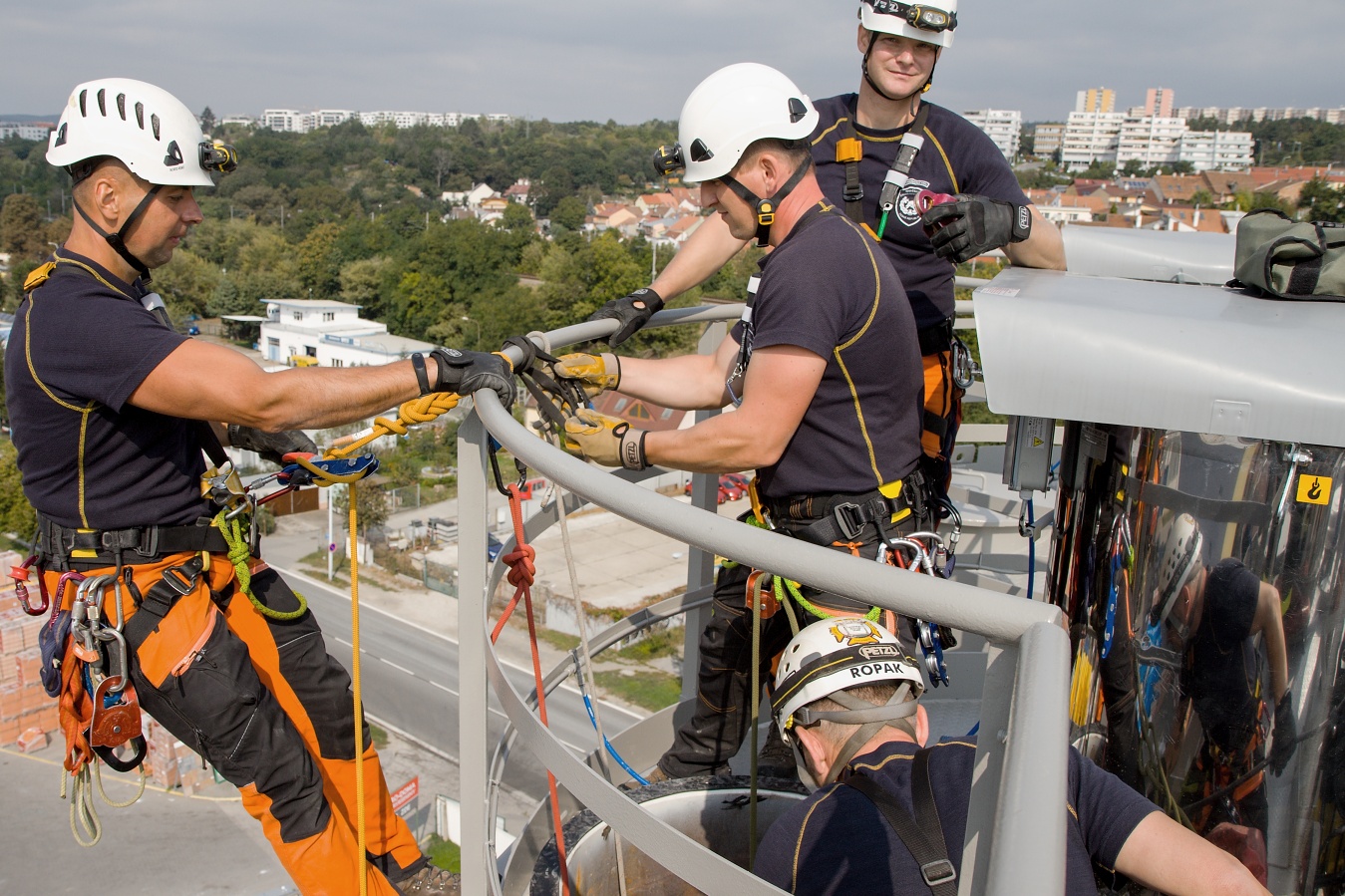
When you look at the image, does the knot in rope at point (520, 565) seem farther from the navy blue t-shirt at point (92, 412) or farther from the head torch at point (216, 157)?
the head torch at point (216, 157)

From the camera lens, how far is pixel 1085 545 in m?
2.74

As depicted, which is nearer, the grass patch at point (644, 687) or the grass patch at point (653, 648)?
the grass patch at point (644, 687)

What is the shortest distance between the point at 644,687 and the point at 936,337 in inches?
766

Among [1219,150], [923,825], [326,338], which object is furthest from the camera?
[1219,150]

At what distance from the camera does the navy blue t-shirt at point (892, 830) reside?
1899mm

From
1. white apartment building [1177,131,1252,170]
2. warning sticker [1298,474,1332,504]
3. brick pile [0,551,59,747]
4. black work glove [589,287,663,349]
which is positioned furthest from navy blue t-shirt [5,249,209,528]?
white apartment building [1177,131,1252,170]

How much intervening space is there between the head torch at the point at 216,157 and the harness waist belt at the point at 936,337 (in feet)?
8.51

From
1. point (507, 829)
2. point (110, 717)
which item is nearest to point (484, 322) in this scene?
point (507, 829)

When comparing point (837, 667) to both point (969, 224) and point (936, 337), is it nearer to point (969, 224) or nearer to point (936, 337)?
point (969, 224)

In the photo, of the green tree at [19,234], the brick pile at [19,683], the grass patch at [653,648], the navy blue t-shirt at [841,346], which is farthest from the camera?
the green tree at [19,234]

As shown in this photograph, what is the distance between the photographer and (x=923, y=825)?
1.90 m

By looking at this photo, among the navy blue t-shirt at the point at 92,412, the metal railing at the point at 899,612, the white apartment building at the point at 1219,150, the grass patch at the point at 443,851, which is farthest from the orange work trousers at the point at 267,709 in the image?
the white apartment building at the point at 1219,150

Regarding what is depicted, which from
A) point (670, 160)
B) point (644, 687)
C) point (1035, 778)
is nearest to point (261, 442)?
point (670, 160)

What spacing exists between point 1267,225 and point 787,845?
2266mm
